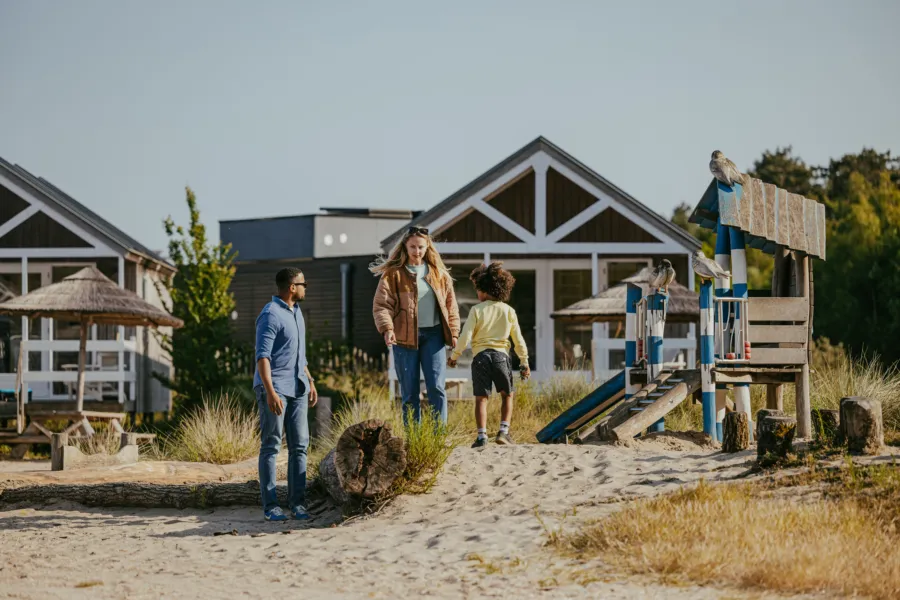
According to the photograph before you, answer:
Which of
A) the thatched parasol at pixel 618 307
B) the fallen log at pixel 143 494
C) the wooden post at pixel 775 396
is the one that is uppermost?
the thatched parasol at pixel 618 307

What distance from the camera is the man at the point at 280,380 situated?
877 centimetres

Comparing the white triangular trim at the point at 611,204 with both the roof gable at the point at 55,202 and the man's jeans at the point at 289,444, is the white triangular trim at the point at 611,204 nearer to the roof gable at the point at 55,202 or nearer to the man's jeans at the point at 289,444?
the roof gable at the point at 55,202

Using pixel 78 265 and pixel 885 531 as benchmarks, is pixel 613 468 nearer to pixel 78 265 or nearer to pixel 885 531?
pixel 885 531

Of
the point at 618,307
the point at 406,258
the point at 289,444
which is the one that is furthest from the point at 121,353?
the point at 289,444

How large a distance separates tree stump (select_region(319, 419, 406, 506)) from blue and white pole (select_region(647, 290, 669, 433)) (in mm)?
4059

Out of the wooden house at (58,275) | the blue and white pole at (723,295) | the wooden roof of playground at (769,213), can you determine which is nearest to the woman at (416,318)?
the blue and white pole at (723,295)

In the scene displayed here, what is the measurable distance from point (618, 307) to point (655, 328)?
15.7 feet

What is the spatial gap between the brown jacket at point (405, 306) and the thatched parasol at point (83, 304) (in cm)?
774

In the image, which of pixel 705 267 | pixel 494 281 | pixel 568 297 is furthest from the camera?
pixel 568 297

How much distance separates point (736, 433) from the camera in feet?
32.0

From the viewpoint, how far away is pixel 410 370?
9906 mm

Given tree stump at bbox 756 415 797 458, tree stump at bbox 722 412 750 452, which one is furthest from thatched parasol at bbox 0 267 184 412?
tree stump at bbox 756 415 797 458

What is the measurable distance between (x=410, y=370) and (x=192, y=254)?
1147cm

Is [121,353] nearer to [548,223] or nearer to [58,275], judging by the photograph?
[58,275]
